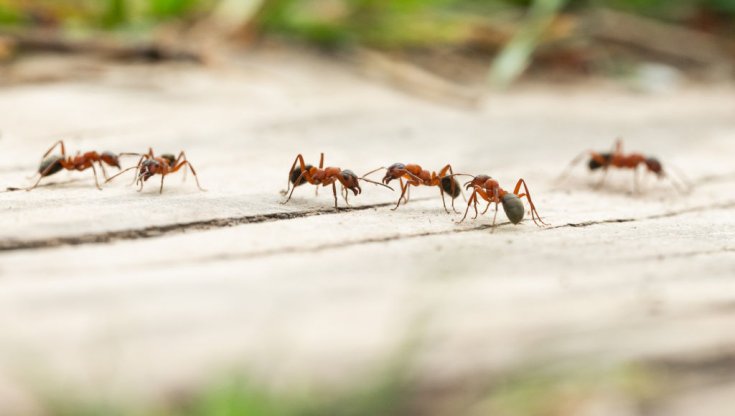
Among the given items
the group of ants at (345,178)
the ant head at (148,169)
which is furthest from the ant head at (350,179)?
the ant head at (148,169)

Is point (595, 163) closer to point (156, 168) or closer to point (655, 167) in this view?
point (655, 167)

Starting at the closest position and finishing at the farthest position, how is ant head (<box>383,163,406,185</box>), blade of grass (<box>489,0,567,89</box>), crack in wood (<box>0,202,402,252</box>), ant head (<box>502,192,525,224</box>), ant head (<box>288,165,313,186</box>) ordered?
crack in wood (<box>0,202,402,252</box>)
ant head (<box>502,192,525,224</box>)
ant head (<box>288,165,313,186</box>)
ant head (<box>383,163,406,185</box>)
blade of grass (<box>489,0,567,89</box>)

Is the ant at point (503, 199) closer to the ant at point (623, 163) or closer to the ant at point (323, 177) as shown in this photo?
the ant at point (323, 177)

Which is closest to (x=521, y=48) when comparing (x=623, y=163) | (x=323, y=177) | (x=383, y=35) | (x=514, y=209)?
(x=383, y=35)

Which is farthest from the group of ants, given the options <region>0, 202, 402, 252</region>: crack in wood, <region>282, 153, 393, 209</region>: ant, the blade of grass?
the blade of grass

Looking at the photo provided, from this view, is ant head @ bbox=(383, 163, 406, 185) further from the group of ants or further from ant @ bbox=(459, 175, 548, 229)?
ant @ bbox=(459, 175, 548, 229)

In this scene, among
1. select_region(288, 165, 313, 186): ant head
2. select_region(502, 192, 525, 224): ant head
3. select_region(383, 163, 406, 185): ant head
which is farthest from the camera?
select_region(383, 163, 406, 185): ant head
